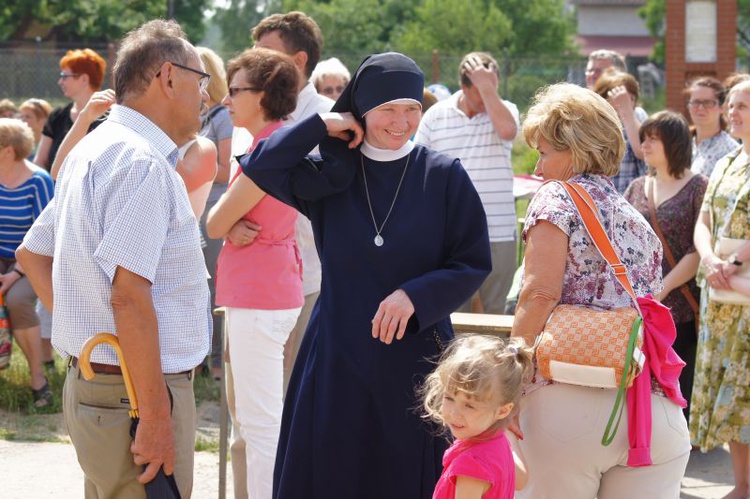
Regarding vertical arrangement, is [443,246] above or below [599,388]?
above

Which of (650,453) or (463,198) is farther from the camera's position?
(463,198)

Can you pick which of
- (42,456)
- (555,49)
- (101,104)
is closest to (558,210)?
(101,104)

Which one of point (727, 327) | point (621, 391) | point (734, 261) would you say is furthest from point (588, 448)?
point (727, 327)

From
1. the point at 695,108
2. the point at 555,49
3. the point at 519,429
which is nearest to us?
the point at 519,429

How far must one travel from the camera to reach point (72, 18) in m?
40.5

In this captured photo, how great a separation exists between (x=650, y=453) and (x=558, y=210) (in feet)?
2.49

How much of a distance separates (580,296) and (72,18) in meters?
40.3

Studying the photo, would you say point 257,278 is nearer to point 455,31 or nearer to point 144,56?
point 144,56

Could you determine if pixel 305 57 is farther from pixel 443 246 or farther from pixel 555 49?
pixel 555 49

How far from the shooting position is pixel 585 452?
120 inches

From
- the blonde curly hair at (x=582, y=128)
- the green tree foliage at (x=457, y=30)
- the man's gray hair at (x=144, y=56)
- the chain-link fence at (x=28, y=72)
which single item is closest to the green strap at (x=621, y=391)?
the blonde curly hair at (x=582, y=128)

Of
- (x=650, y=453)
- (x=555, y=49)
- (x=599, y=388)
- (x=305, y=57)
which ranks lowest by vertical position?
(x=650, y=453)

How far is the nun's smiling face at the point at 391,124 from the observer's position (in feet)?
11.2

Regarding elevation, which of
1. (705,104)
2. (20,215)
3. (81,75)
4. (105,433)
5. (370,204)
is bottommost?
(105,433)
